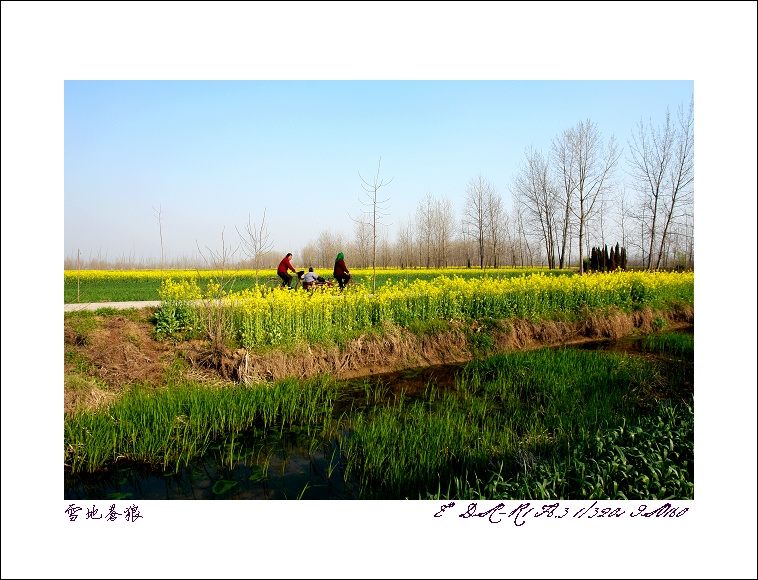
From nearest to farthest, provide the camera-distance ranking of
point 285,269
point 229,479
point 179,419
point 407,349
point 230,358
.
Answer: point 229,479, point 179,419, point 230,358, point 407,349, point 285,269

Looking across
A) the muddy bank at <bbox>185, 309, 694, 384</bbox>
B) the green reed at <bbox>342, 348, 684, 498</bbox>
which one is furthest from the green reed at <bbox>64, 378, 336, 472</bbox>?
the green reed at <bbox>342, 348, 684, 498</bbox>

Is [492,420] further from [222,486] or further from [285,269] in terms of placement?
[285,269]

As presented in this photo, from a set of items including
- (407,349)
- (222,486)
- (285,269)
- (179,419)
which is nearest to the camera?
(222,486)

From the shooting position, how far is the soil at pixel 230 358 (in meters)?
7.02

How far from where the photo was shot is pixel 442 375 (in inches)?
350

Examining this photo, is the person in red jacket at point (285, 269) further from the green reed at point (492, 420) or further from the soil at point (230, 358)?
the green reed at point (492, 420)

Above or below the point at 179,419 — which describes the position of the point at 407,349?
above

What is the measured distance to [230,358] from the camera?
7.76 metres

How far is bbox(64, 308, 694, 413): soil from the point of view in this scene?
702 centimetres

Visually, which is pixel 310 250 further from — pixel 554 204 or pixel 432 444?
pixel 432 444

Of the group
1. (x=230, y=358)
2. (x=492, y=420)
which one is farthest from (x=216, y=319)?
(x=492, y=420)

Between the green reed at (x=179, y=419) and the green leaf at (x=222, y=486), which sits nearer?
the green leaf at (x=222, y=486)

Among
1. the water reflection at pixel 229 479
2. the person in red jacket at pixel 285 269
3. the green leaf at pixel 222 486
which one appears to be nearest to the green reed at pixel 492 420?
the water reflection at pixel 229 479
